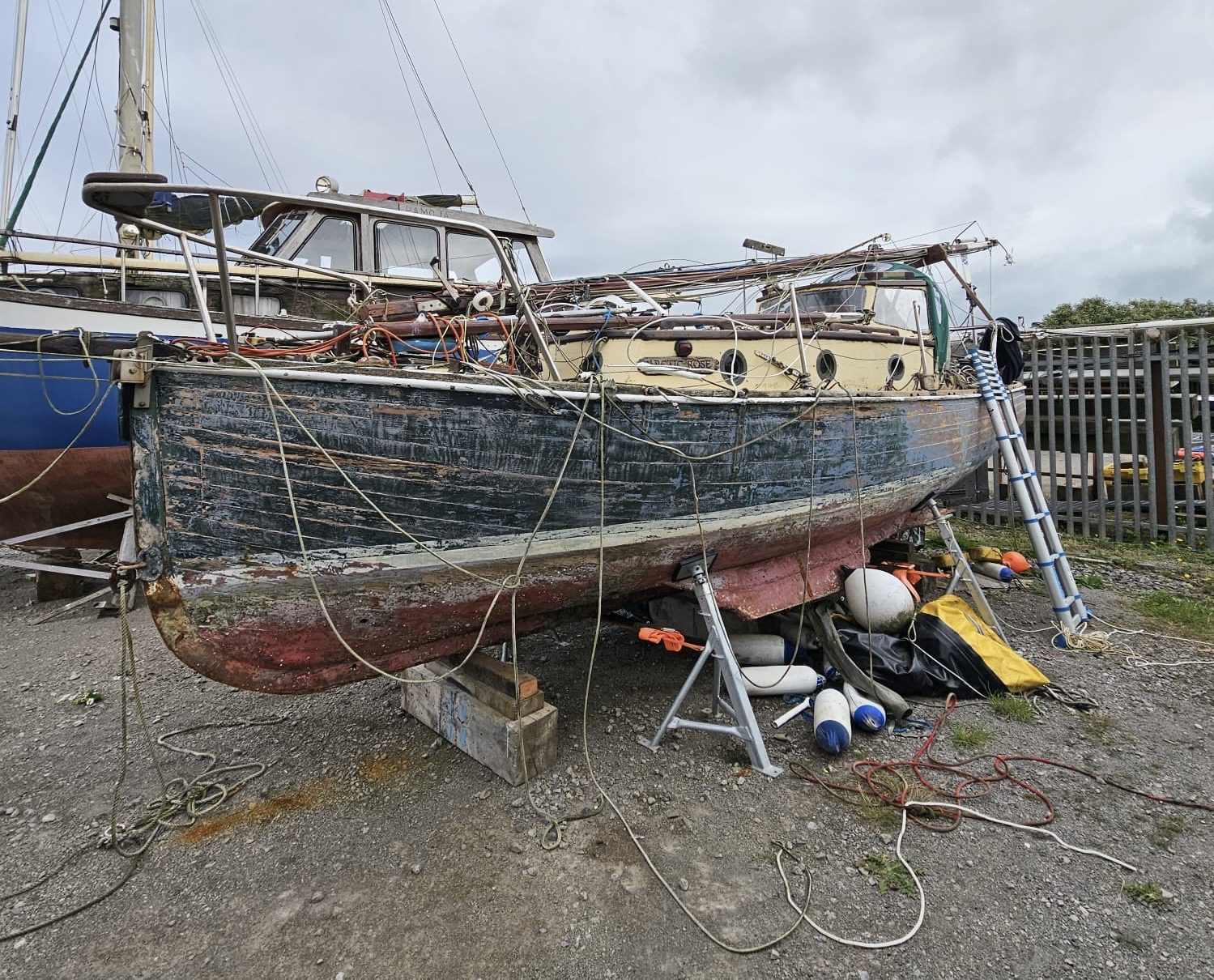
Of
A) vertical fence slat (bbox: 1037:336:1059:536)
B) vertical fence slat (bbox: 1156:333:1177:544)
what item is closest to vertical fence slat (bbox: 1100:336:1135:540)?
vertical fence slat (bbox: 1156:333:1177:544)

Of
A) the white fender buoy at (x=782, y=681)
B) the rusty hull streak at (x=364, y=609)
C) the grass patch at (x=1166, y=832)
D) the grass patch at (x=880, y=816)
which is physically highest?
the rusty hull streak at (x=364, y=609)

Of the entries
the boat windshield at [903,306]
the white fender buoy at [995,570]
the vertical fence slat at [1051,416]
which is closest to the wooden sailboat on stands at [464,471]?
the boat windshield at [903,306]

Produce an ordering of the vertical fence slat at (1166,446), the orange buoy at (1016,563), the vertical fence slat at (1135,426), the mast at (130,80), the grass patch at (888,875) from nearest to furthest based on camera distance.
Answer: the grass patch at (888,875) < the orange buoy at (1016,563) < the vertical fence slat at (1166,446) < the vertical fence slat at (1135,426) < the mast at (130,80)

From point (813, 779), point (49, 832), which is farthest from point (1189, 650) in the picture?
point (49, 832)

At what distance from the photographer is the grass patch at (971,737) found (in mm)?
3334

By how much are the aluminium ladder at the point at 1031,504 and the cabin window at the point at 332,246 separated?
6443 mm

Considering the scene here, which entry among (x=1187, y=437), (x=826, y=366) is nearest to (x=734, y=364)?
(x=826, y=366)

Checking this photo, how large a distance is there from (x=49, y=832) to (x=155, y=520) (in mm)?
1515

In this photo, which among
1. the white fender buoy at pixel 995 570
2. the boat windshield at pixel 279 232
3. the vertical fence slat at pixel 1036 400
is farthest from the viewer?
the vertical fence slat at pixel 1036 400

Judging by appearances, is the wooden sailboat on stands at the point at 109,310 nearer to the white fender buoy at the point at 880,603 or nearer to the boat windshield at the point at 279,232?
the boat windshield at the point at 279,232

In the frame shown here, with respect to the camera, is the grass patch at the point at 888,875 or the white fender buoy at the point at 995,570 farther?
the white fender buoy at the point at 995,570

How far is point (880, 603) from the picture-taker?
4297mm

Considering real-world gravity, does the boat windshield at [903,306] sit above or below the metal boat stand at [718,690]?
above

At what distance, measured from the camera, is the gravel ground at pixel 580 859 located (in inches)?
82.3
